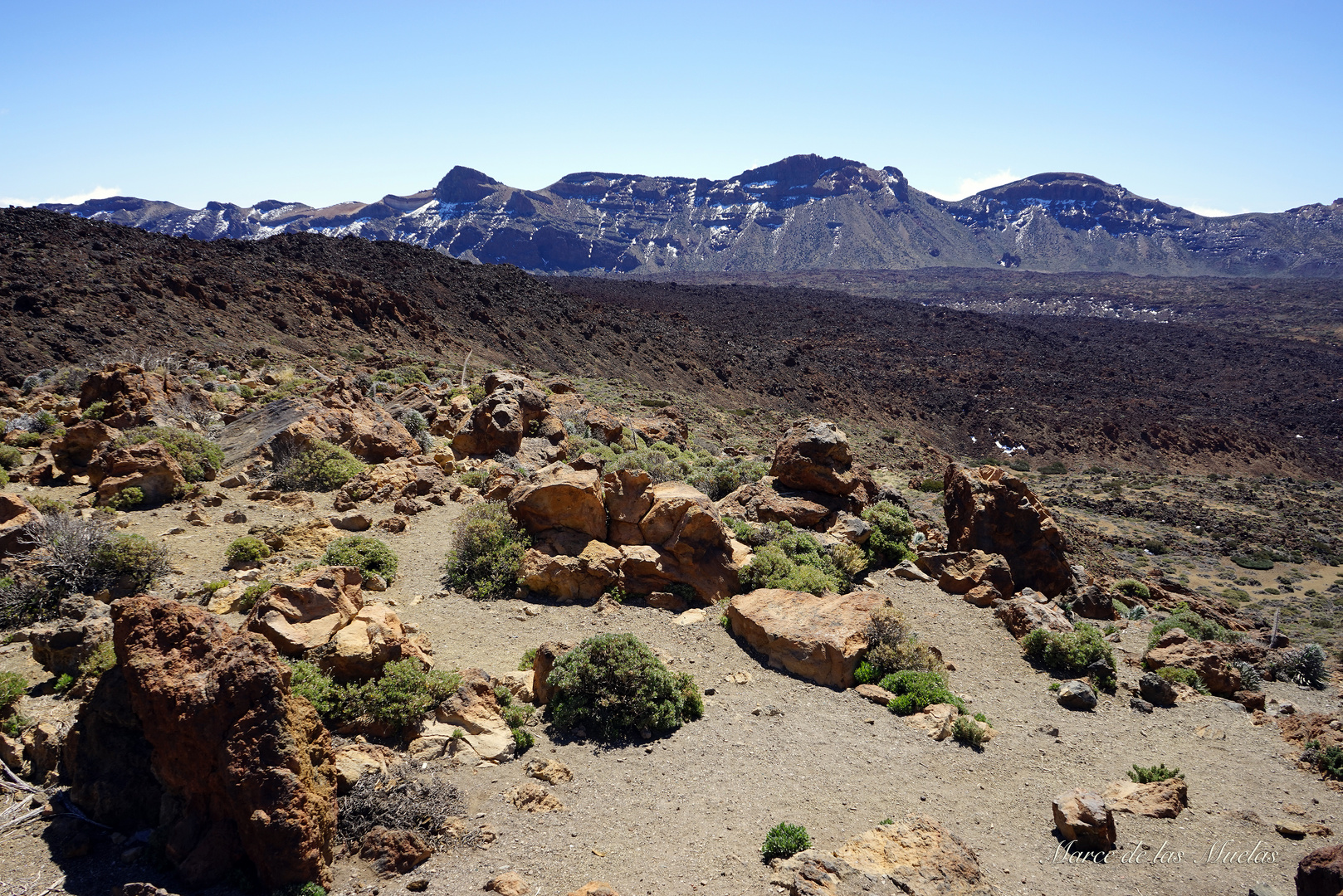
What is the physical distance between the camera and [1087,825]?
243 inches

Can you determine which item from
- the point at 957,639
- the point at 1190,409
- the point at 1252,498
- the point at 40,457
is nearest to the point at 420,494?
the point at 40,457

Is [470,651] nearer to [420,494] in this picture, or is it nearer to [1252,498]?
[420,494]

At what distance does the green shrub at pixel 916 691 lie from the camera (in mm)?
8336

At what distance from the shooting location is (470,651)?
842 centimetres

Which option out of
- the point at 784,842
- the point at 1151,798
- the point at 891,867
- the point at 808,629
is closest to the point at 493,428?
the point at 808,629

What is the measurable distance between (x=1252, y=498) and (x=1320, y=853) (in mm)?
39621

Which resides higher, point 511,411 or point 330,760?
point 511,411

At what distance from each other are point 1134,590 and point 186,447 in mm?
19405

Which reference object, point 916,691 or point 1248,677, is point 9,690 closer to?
point 916,691

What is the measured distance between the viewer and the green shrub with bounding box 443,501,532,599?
9.92m

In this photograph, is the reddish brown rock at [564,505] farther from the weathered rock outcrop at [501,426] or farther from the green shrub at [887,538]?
the green shrub at [887,538]

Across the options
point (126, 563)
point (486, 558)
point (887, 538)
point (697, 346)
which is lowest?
point (887, 538)

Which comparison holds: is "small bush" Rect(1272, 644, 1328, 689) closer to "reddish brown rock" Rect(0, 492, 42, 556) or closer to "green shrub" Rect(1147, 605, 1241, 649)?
"green shrub" Rect(1147, 605, 1241, 649)

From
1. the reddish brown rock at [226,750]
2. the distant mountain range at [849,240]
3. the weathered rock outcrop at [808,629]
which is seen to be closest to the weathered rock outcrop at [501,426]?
the weathered rock outcrop at [808,629]
